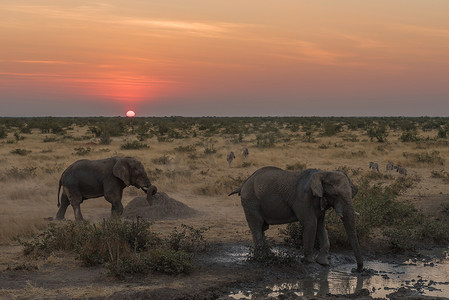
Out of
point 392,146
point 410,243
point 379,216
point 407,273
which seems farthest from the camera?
point 392,146

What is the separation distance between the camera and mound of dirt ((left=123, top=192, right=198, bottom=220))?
13.8 metres

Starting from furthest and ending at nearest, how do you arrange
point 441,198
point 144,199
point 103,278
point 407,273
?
point 441,198, point 144,199, point 407,273, point 103,278

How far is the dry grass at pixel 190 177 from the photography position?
13.4 meters

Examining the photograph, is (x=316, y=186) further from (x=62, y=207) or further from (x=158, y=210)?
(x=62, y=207)

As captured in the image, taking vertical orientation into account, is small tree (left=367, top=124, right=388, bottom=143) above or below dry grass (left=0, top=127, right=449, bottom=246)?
above

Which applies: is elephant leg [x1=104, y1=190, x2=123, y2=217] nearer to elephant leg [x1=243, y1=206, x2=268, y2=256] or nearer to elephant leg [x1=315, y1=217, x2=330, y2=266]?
elephant leg [x1=243, y1=206, x2=268, y2=256]

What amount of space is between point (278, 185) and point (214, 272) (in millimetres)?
1787

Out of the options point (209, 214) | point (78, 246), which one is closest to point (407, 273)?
point (78, 246)

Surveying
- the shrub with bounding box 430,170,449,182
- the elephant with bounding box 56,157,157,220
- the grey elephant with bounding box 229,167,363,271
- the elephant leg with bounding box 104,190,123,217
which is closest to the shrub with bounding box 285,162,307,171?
the shrub with bounding box 430,170,449,182

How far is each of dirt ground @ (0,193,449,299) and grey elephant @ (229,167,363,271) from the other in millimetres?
518

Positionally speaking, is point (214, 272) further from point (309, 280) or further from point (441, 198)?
point (441, 198)

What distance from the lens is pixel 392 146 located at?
120 feet

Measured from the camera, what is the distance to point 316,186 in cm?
834

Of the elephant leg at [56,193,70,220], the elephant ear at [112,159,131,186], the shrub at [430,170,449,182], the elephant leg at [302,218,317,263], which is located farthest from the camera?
the shrub at [430,170,449,182]
